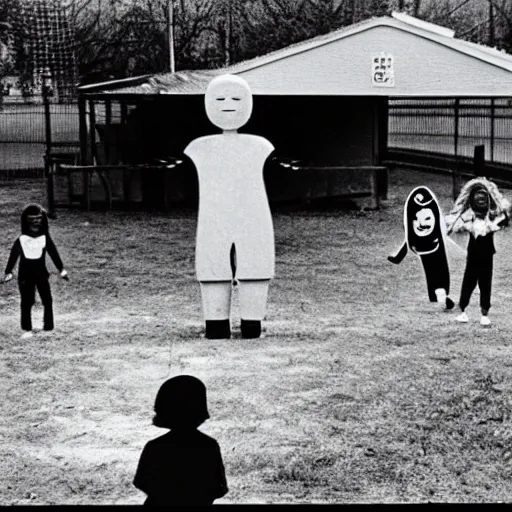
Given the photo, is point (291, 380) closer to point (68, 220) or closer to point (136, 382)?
point (136, 382)

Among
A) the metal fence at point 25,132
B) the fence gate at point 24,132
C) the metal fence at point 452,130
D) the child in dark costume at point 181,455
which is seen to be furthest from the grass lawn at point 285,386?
the metal fence at point 25,132

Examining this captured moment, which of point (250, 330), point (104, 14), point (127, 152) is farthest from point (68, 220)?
point (104, 14)

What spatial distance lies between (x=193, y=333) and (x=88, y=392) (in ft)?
5.28

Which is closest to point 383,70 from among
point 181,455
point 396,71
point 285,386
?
point 396,71

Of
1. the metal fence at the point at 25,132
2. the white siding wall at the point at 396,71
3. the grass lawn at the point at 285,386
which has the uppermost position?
the white siding wall at the point at 396,71

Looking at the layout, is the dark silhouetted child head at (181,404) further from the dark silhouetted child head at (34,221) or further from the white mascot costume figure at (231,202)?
the white mascot costume figure at (231,202)

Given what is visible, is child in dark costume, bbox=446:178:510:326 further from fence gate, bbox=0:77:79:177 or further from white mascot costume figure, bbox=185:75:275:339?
fence gate, bbox=0:77:79:177

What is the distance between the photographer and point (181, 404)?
2582mm

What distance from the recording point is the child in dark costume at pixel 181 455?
2588 millimetres

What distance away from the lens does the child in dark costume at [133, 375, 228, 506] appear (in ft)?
8.49

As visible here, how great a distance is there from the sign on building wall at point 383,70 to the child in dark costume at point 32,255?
32.6 ft

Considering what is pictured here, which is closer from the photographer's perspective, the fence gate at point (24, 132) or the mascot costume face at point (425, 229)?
the mascot costume face at point (425, 229)

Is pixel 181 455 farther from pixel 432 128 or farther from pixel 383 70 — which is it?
pixel 432 128

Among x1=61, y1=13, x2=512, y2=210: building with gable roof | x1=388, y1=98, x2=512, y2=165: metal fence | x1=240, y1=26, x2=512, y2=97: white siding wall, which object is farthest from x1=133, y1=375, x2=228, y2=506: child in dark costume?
x1=388, y1=98, x2=512, y2=165: metal fence
